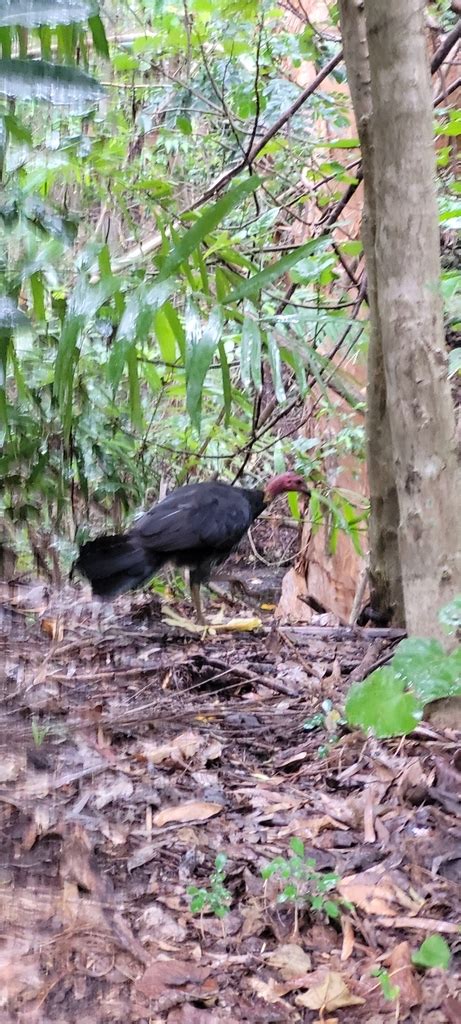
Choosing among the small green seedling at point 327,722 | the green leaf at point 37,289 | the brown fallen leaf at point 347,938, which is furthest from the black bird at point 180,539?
the brown fallen leaf at point 347,938

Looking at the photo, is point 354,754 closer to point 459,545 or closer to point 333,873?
point 333,873

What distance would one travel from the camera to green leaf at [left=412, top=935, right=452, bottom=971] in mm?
1358

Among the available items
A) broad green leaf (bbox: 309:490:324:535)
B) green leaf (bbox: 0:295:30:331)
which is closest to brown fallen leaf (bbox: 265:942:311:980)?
green leaf (bbox: 0:295:30:331)

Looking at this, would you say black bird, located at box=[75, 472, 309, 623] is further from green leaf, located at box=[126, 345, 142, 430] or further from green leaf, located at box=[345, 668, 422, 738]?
green leaf, located at box=[345, 668, 422, 738]

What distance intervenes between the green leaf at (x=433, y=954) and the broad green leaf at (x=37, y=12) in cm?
177

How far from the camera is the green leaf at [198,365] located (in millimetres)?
1968

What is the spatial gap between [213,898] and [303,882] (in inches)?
7.6

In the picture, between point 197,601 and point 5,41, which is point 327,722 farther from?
point 5,41

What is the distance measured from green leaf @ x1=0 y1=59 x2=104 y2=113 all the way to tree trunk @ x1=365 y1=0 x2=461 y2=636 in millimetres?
794

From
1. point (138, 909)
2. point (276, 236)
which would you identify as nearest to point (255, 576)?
point (276, 236)

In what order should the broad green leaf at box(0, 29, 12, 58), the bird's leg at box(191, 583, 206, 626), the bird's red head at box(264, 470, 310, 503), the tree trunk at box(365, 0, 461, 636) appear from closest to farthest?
1. the broad green leaf at box(0, 29, 12, 58)
2. the tree trunk at box(365, 0, 461, 636)
3. the bird's leg at box(191, 583, 206, 626)
4. the bird's red head at box(264, 470, 310, 503)

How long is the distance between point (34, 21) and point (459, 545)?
4.72ft

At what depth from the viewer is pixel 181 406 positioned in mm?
4566

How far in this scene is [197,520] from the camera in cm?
358
